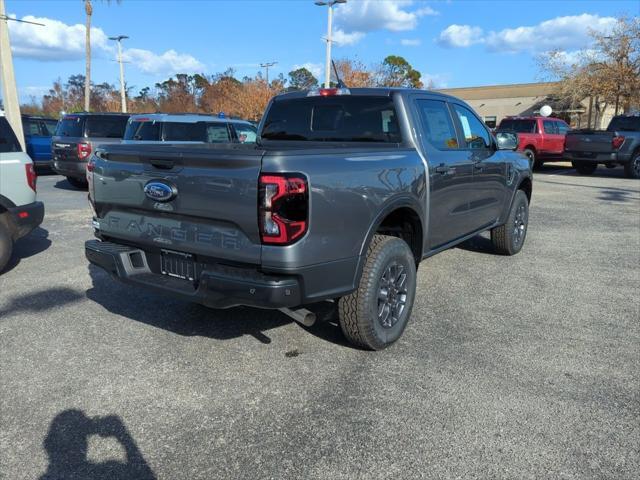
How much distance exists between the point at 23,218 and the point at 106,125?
737 cm

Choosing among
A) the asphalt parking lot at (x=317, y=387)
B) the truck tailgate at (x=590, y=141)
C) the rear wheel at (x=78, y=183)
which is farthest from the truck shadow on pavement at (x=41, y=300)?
the truck tailgate at (x=590, y=141)

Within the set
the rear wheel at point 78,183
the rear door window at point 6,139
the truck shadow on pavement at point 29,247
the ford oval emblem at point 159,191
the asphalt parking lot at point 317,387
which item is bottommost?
the asphalt parking lot at point 317,387

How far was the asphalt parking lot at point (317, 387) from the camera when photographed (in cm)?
255

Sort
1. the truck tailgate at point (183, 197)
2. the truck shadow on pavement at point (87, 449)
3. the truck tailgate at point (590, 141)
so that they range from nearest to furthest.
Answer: the truck shadow on pavement at point (87, 449), the truck tailgate at point (183, 197), the truck tailgate at point (590, 141)

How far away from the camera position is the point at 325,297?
3115 millimetres

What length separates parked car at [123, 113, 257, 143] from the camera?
9977 millimetres

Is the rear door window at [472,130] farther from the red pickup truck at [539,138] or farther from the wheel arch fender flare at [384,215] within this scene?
the red pickup truck at [539,138]

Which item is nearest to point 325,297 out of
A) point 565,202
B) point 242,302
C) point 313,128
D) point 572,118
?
point 242,302

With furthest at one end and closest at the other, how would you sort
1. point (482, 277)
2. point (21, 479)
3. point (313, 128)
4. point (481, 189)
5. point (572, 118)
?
point (572, 118) < point (482, 277) < point (481, 189) < point (313, 128) < point (21, 479)

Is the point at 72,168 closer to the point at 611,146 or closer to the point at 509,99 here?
the point at 611,146

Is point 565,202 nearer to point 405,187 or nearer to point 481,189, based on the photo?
point 481,189

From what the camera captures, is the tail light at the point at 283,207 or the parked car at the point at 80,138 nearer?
the tail light at the point at 283,207

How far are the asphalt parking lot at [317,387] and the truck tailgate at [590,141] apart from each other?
11469 mm

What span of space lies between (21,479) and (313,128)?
332 cm
